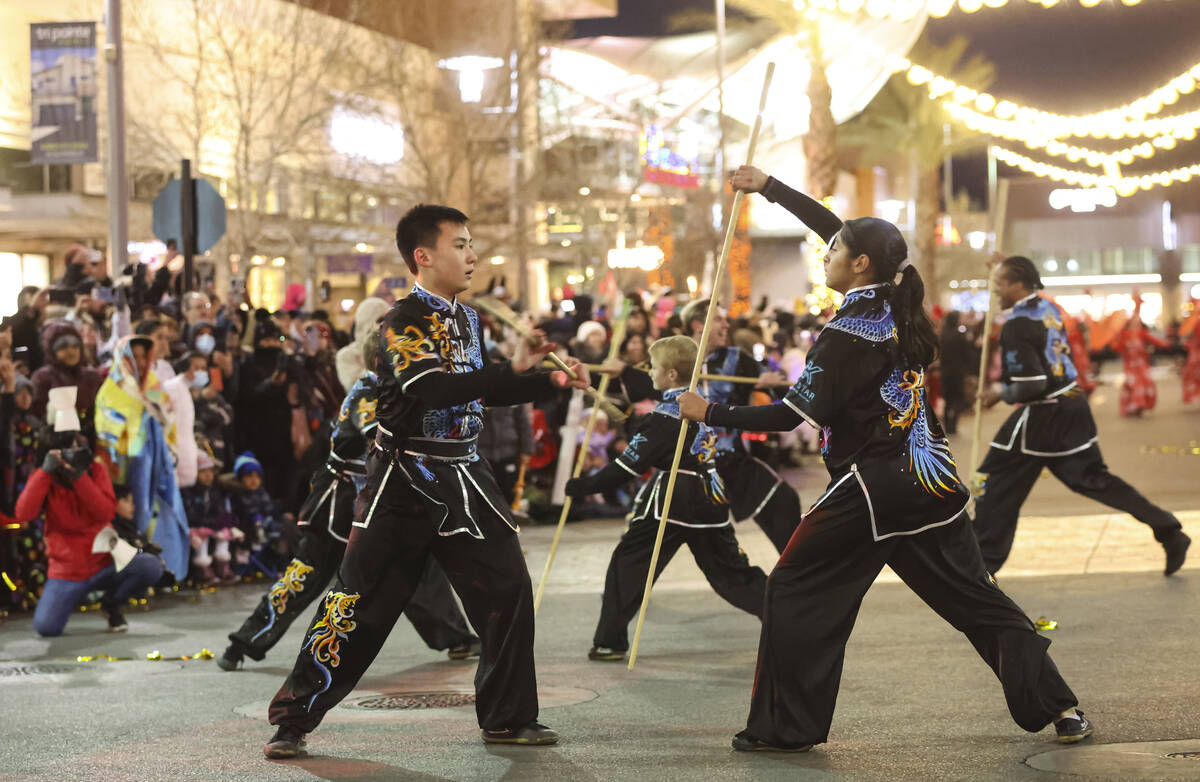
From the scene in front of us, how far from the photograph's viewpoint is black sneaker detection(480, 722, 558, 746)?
19.9 ft

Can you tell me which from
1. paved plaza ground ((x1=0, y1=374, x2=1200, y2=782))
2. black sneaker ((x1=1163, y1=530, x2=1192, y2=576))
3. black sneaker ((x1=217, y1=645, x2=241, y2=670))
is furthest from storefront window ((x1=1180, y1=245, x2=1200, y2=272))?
black sneaker ((x1=217, y1=645, x2=241, y2=670))

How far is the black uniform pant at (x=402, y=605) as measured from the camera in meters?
6.00

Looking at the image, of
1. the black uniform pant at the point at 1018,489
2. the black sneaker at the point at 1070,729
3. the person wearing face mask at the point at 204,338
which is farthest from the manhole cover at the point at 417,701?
the person wearing face mask at the point at 204,338

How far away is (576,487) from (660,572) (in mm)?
996

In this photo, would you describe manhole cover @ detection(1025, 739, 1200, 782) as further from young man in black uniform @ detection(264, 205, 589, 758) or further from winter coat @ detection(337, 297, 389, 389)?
winter coat @ detection(337, 297, 389, 389)

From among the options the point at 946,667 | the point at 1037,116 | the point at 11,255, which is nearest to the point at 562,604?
the point at 946,667

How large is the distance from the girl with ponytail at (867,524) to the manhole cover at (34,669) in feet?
13.2

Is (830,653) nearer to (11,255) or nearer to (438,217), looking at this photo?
(438,217)

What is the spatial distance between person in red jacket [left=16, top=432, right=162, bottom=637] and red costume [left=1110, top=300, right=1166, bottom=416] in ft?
68.5

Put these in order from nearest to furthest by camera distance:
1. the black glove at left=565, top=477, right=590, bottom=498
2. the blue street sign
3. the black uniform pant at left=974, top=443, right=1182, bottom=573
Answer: the black glove at left=565, top=477, right=590, bottom=498 → the black uniform pant at left=974, top=443, right=1182, bottom=573 → the blue street sign

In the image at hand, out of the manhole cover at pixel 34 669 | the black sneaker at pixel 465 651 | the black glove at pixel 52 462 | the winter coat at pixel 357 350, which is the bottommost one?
the manhole cover at pixel 34 669

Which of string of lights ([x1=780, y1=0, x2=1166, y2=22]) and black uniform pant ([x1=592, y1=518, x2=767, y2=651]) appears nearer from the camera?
black uniform pant ([x1=592, y1=518, x2=767, y2=651])

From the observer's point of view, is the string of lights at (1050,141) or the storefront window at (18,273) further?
the storefront window at (18,273)

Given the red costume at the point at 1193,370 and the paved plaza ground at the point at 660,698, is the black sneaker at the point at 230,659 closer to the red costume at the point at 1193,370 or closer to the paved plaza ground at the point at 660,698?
the paved plaza ground at the point at 660,698
